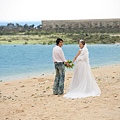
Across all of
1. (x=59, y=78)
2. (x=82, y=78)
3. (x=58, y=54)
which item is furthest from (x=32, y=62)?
(x=58, y=54)

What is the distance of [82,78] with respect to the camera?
1204 cm

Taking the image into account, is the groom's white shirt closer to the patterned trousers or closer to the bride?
the patterned trousers

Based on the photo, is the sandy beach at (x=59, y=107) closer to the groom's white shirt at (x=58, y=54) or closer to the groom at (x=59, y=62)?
the groom at (x=59, y=62)

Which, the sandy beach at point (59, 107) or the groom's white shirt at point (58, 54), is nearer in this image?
the sandy beach at point (59, 107)

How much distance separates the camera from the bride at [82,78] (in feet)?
39.0

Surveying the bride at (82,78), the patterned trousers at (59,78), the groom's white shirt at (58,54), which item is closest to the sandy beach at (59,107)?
the patterned trousers at (59,78)

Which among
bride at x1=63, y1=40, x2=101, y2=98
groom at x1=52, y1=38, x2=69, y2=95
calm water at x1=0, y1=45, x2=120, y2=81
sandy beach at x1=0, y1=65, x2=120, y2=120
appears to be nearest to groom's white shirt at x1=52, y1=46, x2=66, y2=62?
groom at x1=52, y1=38, x2=69, y2=95

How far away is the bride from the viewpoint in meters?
11.9

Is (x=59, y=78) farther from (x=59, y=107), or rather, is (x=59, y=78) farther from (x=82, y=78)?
(x=59, y=107)

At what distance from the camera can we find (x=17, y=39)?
72.8 metres

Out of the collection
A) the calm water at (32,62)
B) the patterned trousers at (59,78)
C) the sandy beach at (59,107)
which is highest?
the patterned trousers at (59,78)

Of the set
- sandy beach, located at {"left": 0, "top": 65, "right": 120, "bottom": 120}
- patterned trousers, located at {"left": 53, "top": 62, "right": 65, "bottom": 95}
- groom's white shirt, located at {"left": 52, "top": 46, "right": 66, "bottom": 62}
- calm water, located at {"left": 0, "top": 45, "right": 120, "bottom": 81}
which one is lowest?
calm water, located at {"left": 0, "top": 45, "right": 120, "bottom": 81}

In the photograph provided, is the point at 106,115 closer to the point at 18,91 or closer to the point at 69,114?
the point at 69,114

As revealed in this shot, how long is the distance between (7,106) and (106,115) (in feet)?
9.51
